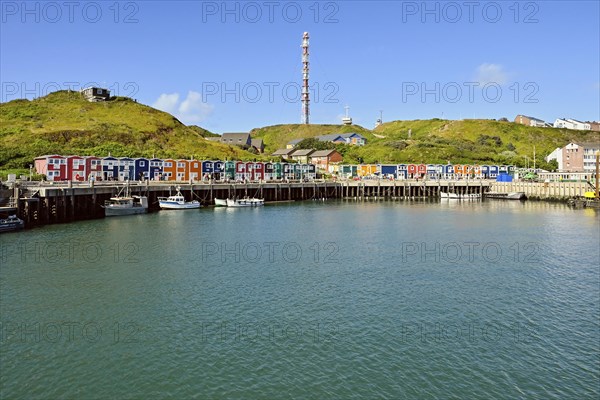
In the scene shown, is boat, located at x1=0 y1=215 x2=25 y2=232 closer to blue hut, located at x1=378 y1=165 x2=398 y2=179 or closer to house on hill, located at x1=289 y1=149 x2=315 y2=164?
blue hut, located at x1=378 y1=165 x2=398 y2=179

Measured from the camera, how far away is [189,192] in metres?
82.3

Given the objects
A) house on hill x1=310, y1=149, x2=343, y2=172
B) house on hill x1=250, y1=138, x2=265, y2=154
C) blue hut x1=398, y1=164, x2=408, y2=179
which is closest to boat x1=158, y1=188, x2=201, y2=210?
blue hut x1=398, y1=164, x2=408, y2=179

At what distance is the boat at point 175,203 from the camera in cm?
7356

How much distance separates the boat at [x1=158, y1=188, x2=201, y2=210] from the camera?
73.6m

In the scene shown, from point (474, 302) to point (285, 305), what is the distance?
10.4m

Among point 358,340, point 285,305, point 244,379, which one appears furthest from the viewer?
point 285,305

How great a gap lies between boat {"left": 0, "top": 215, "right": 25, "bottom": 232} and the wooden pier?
7.16 feet

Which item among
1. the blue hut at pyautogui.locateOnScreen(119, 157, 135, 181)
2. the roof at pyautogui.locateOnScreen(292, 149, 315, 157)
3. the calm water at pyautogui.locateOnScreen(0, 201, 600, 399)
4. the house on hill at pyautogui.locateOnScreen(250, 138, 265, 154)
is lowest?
the calm water at pyautogui.locateOnScreen(0, 201, 600, 399)

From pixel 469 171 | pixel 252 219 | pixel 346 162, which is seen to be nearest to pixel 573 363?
pixel 252 219

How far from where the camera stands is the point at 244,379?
17391 millimetres

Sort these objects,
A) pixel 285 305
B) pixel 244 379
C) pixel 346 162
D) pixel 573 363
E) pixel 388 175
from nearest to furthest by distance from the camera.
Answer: pixel 244 379 → pixel 573 363 → pixel 285 305 → pixel 388 175 → pixel 346 162

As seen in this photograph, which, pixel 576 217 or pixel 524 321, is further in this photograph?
pixel 576 217

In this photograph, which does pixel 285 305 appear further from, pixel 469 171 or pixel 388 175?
pixel 469 171

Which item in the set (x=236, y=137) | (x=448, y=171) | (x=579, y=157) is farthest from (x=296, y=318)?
(x=579, y=157)
